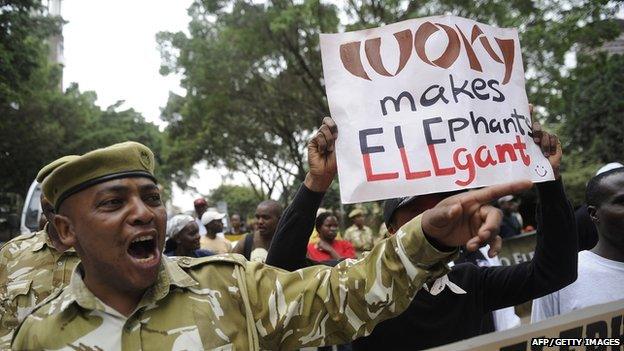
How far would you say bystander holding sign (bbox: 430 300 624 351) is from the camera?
1.56 m

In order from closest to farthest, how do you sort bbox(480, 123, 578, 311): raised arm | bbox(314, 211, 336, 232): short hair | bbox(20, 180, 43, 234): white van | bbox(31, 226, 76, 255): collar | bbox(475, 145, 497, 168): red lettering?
bbox(475, 145, 497, 168): red lettering < bbox(480, 123, 578, 311): raised arm < bbox(31, 226, 76, 255): collar < bbox(314, 211, 336, 232): short hair < bbox(20, 180, 43, 234): white van

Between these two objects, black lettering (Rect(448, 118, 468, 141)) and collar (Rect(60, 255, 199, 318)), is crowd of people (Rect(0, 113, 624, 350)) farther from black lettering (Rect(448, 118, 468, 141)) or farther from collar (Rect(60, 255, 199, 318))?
black lettering (Rect(448, 118, 468, 141))

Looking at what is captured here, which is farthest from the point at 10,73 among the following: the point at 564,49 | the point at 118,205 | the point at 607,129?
the point at 607,129

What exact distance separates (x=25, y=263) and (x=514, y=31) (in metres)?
2.54

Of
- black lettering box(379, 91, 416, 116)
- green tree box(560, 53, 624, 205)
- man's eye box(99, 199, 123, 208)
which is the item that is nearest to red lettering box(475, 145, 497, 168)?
black lettering box(379, 91, 416, 116)

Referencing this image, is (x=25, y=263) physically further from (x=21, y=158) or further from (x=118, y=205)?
(x=21, y=158)

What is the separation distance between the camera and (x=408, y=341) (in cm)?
229

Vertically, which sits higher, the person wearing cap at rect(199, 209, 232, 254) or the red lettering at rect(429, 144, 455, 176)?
the red lettering at rect(429, 144, 455, 176)

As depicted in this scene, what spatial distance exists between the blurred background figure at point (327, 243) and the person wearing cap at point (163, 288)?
14.9ft

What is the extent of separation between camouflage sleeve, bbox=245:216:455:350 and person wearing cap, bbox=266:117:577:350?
0.44m

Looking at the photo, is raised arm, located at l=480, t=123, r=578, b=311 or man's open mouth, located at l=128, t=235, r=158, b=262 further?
raised arm, located at l=480, t=123, r=578, b=311

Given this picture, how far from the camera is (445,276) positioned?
2.35 metres

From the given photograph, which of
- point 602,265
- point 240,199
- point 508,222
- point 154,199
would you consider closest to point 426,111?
point 154,199

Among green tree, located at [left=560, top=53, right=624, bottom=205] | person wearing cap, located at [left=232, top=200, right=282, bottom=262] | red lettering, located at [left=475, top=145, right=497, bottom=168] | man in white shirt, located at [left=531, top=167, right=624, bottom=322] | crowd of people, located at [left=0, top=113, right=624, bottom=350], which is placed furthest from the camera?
green tree, located at [left=560, top=53, right=624, bottom=205]
